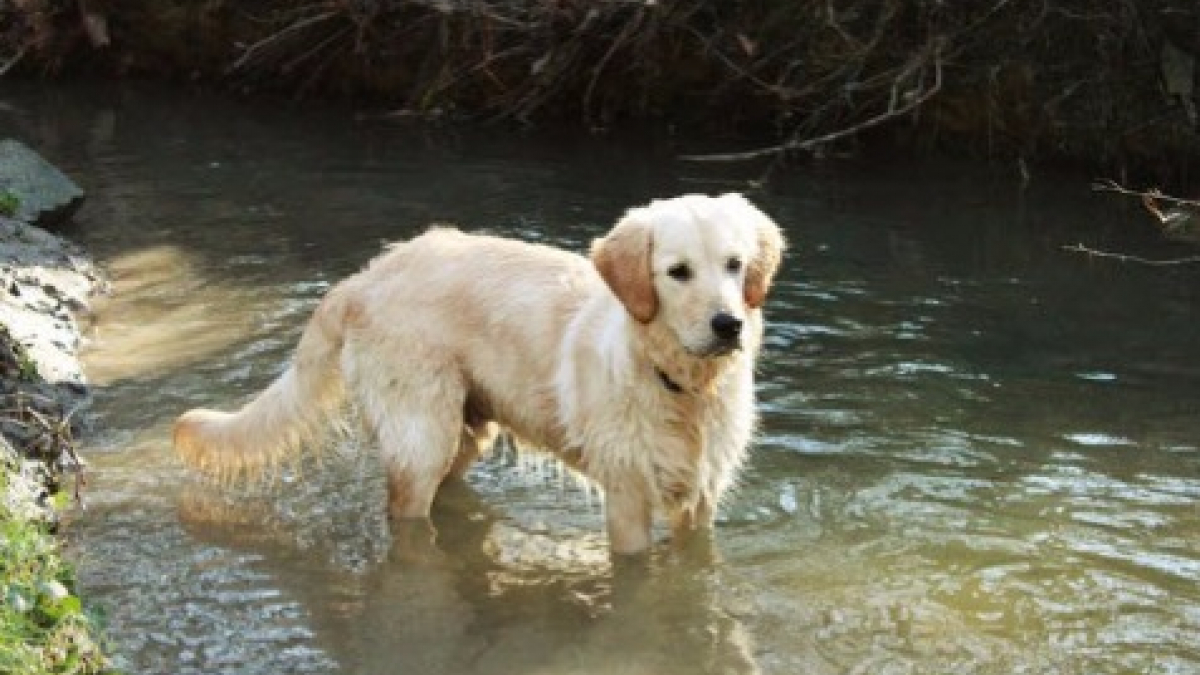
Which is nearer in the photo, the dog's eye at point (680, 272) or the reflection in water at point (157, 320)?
the dog's eye at point (680, 272)

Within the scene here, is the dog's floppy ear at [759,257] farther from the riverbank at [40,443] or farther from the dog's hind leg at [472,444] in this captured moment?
the riverbank at [40,443]

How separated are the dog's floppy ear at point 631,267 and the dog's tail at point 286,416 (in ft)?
4.73

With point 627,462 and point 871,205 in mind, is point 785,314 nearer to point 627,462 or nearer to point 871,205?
point 871,205

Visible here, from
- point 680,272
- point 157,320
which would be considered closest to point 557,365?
point 680,272

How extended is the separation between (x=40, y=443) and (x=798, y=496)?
10.6 feet

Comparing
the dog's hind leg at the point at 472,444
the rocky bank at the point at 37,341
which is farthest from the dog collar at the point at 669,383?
the rocky bank at the point at 37,341

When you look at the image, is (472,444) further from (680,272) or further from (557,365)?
(680,272)

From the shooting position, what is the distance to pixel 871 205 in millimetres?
11422

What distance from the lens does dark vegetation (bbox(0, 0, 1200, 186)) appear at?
1175cm

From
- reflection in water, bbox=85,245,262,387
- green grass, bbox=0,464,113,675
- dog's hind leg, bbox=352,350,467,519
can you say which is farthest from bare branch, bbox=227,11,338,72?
Result: green grass, bbox=0,464,113,675

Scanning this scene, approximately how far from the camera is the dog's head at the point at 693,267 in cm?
508

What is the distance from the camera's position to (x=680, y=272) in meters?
5.14

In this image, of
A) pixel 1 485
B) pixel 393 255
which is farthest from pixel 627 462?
pixel 1 485

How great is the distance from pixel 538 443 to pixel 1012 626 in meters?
1.91
